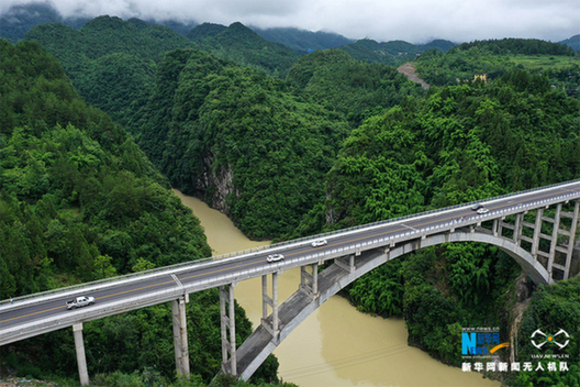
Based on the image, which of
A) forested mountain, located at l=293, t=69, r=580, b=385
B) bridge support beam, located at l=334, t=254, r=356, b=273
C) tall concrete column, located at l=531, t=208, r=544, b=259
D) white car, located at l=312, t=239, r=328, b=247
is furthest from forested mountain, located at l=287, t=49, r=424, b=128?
bridge support beam, located at l=334, t=254, r=356, b=273

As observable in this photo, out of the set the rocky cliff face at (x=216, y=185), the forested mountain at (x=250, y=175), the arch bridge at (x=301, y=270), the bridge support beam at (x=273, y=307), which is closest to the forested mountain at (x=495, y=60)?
the forested mountain at (x=250, y=175)

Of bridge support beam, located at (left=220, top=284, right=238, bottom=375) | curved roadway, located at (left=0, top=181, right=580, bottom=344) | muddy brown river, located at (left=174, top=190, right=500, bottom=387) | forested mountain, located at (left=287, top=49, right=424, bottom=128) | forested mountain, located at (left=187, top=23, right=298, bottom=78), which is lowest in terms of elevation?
muddy brown river, located at (left=174, top=190, right=500, bottom=387)

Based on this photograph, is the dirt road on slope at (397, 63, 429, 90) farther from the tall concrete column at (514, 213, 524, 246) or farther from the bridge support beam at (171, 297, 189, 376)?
the bridge support beam at (171, 297, 189, 376)

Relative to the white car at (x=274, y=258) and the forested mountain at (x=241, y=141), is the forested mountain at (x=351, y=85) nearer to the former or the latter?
the forested mountain at (x=241, y=141)

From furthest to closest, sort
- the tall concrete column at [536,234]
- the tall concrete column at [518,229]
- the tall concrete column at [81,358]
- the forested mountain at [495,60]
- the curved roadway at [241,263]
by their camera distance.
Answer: the forested mountain at [495,60], the tall concrete column at [536,234], the tall concrete column at [518,229], the curved roadway at [241,263], the tall concrete column at [81,358]

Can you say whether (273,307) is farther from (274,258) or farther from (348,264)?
(348,264)

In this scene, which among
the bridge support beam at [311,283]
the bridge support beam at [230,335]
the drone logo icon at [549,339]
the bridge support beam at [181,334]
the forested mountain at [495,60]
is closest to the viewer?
the bridge support beam at [181,334]

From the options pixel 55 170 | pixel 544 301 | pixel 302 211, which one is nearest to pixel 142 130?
pixel 302 211
